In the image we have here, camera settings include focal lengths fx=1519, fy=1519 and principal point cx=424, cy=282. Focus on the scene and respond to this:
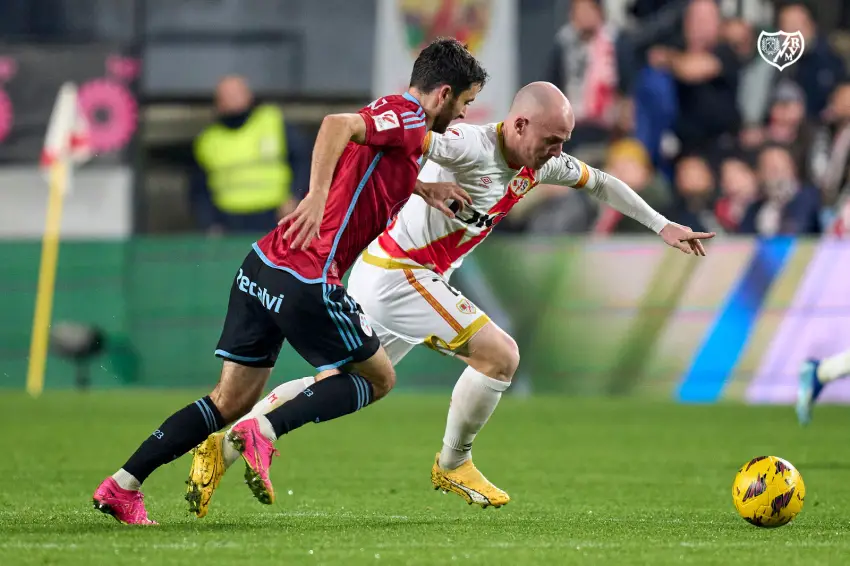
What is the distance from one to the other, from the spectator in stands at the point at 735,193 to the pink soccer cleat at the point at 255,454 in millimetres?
9836

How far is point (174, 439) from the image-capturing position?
5.89 meters

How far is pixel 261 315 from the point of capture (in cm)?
587

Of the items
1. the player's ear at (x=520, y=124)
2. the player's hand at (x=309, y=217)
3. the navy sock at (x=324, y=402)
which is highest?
the player's ear at (x=520, y=124)

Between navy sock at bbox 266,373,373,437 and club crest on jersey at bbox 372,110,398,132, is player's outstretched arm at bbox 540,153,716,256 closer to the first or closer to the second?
club crest on jersey at bbox 372,110,398,132

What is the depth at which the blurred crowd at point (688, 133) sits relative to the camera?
48.1 ft

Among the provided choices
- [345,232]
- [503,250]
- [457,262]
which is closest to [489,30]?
[503,250]

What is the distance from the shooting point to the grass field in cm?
530

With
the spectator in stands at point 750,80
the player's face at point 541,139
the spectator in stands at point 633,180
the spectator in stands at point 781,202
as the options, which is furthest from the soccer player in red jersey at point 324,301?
the spectator in stands at point 750,80

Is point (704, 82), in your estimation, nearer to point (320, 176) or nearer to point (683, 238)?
point (683, 238)

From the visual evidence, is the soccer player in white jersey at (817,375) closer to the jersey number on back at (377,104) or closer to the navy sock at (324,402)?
the navy sock at (324,402)

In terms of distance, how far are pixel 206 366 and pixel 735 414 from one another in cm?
517

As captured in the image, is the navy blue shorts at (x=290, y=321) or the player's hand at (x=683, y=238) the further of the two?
the player's hand at (x=683, y=238)

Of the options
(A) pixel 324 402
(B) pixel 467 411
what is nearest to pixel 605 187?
(B) pixel 467 411

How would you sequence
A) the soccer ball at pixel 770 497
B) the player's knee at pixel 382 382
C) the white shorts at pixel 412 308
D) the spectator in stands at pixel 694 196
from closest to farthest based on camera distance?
the player's knee at pixel 382 382, the soccer ball at pixel 770 497, the white shorts at pixel 412 308, the spectator in stands at pixel 694 196
